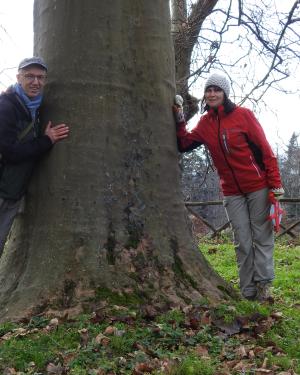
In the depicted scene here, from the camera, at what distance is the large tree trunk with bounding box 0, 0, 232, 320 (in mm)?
4172

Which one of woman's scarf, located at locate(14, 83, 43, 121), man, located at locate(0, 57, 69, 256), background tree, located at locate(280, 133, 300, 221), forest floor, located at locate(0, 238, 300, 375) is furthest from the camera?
background tree, located at locate(280, 133, 300, 221)

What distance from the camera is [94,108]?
4.43 m

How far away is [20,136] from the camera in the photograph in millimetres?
4441

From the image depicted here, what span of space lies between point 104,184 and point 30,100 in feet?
3.19

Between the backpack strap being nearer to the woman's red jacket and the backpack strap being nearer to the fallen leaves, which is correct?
the woman's red jacket

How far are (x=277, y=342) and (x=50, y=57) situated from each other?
3.04m

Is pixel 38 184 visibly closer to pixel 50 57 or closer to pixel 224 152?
pixel 50 57

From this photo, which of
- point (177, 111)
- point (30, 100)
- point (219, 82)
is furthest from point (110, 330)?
point (219, 82)

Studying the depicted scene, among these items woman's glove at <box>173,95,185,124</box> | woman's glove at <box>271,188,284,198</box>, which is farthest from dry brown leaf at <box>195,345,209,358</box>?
woman's glove at <box>173,95,185,124</box>

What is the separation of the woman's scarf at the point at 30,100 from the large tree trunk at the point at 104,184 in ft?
0.37

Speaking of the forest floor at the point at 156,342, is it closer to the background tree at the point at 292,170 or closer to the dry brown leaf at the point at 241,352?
the dry brown leaf at the point at 241,352

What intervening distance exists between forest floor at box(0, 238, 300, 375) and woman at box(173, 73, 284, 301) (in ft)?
2.77

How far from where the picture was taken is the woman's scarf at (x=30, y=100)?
4.43m

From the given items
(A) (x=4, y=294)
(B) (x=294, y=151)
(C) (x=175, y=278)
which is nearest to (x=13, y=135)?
(A) (x=4, y=294)
